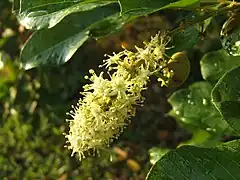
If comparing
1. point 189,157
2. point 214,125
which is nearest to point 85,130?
point 189,157

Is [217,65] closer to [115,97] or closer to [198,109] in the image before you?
[198,109]

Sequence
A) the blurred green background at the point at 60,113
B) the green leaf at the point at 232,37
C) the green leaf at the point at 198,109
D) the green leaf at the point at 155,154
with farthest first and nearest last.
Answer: the blurred green background at the point at 60,113, the green leaf at the point at 155,154, the green leaf at the point at 198,109, the green leaf at the point at 232,37

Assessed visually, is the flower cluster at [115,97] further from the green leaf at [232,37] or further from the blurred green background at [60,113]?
the blurred green background at [60,113]

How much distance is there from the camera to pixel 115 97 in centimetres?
114

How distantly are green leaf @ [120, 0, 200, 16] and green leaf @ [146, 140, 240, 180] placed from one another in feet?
0.82

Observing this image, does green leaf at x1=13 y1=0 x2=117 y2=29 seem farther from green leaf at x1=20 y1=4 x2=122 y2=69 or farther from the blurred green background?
the blurred green background

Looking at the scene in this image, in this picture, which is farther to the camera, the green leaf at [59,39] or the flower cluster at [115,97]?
the green leaf at [59,39]

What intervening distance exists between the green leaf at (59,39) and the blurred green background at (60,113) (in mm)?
463

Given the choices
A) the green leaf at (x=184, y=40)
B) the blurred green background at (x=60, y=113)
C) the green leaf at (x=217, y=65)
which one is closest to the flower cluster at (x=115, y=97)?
the green leaf at (x=184, y=40)

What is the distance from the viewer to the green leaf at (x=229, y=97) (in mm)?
1154

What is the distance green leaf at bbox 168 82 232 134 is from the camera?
56.7 inches

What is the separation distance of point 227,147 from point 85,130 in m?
0.27

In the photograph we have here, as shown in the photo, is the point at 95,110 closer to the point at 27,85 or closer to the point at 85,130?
the point at 85,130

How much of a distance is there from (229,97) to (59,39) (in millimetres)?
511
